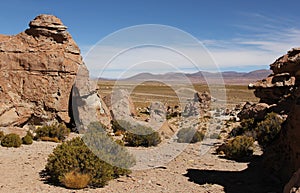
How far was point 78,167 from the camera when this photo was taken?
9.16 m

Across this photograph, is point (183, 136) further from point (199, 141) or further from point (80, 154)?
point (80, 154)

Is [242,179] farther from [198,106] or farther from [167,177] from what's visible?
[198,106]

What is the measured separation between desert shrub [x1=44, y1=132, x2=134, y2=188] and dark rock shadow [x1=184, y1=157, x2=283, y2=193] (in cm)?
294

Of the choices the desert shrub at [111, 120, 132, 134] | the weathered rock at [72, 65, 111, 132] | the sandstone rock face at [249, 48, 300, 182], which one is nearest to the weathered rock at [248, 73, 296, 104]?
the sandstone rock face at [249, 48, 300, 182]

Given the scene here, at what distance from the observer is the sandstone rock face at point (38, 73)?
1871 centimetres

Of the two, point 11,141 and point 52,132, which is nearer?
point 11,141

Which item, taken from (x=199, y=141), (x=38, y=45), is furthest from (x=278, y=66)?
(x=38, y=45)

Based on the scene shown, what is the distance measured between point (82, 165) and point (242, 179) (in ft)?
17.2

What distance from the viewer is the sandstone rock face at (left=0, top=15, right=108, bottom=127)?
18713 mm

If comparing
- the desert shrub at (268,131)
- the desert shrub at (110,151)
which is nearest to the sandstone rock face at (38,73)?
the desert shrub at (110,151)

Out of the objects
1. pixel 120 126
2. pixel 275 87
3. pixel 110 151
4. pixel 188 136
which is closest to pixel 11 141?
pixel 110 151

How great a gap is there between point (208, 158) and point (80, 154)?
6354 millimetres

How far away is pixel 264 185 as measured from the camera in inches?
377

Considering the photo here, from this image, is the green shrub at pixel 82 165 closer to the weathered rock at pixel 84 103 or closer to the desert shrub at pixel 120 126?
the weathered rock at pixel 84 103
